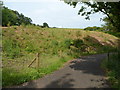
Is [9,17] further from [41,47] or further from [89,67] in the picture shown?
[89,67]

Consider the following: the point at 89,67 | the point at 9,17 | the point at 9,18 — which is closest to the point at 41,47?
the point at 89,67

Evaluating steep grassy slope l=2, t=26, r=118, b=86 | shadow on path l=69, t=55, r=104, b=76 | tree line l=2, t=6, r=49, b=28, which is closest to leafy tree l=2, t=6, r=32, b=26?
tree line l=2, t=6, r=49, b=28

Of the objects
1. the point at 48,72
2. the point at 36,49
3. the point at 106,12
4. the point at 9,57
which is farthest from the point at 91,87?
the point at 36,49

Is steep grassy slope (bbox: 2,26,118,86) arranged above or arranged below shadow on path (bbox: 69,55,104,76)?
above

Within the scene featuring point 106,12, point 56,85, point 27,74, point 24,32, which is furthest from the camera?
point 24,32

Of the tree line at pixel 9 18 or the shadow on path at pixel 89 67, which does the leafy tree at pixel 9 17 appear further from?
the shadow on path at pixel 89 67

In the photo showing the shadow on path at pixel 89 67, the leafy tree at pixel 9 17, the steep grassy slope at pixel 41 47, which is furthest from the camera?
the leafy tree at pixel 9 17

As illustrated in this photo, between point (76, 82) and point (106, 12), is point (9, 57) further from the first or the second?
point (106, 12)

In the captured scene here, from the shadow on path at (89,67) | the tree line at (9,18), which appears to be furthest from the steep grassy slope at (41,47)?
the tree line at (9,18)

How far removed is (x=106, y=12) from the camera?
12336 mm

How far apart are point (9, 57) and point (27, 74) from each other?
438 centimetres

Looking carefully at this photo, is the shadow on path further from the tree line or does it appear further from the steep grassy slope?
the tree line

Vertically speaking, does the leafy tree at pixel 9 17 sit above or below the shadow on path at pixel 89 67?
above

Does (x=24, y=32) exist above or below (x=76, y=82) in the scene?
above
